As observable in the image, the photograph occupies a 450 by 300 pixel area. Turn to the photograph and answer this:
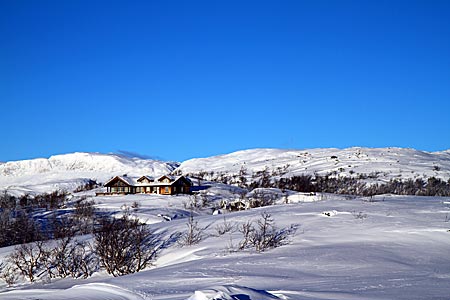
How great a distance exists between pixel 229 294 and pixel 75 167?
158 metres

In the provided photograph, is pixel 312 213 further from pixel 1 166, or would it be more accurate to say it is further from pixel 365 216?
pixel 1 166

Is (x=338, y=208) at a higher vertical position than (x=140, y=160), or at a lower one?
lower

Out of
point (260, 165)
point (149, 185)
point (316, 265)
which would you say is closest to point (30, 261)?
point (316, 265)

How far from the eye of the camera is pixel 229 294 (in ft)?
21.7

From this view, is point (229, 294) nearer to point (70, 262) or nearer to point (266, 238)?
point (266, 238)

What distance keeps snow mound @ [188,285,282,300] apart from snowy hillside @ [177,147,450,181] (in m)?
58.2

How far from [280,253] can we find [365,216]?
779 cm

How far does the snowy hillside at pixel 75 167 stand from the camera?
438ft

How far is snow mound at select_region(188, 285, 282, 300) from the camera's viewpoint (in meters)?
6.21

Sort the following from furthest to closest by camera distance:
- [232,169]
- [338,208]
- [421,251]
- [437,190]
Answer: [232,169] → [437,190] → [338,208] → [421,251]

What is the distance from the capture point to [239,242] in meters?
17.2

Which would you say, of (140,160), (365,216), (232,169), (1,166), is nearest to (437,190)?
(365,216)

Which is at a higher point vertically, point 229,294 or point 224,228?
point 229,294

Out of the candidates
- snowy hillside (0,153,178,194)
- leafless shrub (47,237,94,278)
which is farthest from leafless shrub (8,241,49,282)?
snowy hillside (0,153,178,194)
